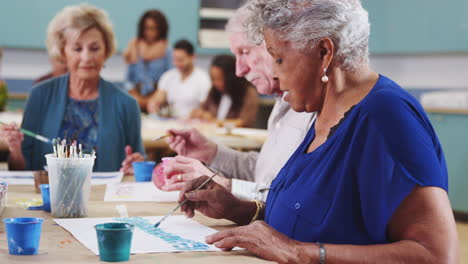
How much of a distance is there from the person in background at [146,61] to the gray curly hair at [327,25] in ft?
19.3

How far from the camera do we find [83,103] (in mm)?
3049

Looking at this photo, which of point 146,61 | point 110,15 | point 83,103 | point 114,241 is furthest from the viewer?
point 110,15

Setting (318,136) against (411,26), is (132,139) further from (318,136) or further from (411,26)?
(411,26)

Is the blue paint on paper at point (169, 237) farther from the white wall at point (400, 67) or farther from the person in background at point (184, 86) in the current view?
the person in background at point (184, 86)

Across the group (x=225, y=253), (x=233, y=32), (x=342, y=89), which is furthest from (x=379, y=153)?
(x=233, y=32)

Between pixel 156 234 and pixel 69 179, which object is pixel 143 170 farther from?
pixel 156 234

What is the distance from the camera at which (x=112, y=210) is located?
1828 millimetres

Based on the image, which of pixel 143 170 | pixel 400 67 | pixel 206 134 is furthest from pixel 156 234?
pixel 400 67

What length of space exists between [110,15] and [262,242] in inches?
270

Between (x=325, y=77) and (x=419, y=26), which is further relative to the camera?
(x=419, y=26)

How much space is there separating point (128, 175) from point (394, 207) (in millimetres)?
1527

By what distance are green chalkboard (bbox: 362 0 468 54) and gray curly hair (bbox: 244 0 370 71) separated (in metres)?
4.50

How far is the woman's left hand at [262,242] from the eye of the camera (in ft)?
4.26

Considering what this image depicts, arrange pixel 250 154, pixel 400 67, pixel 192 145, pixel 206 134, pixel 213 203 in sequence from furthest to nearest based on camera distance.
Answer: pixel 400 67
pixel 206 134
pixel 250 154
pixel 192 145
pixel 213 203
